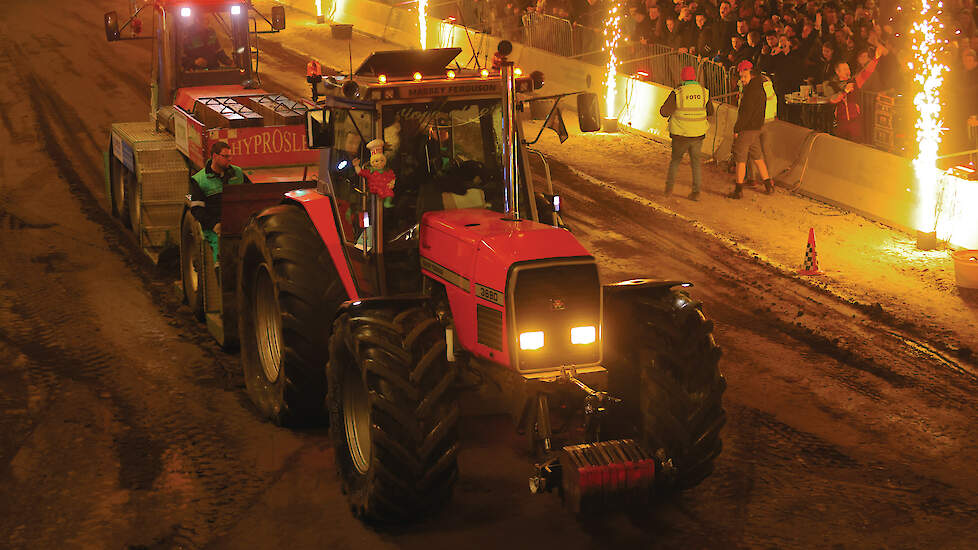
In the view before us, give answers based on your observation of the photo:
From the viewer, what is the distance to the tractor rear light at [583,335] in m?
7.66

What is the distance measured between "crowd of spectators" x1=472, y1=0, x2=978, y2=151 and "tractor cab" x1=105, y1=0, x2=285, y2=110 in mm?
7657

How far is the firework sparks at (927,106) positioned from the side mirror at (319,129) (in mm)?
8820

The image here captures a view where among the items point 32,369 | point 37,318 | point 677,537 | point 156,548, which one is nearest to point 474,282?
point 677,537

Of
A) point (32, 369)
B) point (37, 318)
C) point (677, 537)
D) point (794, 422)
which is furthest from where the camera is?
point (37, 318)

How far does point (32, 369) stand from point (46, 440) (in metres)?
1.75

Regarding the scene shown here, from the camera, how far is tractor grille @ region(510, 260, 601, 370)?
7.53 m

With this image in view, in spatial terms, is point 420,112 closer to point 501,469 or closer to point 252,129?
point 501,469

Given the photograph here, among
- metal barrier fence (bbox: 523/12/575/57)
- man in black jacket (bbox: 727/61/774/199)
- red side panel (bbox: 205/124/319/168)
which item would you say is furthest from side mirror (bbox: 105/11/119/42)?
metal barrier fence (bbox: 523/12/575/57)

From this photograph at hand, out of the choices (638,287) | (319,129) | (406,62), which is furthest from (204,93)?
(638,287)

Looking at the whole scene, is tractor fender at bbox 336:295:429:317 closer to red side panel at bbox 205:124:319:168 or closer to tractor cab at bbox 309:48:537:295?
tractor cab at bbox 309:48:537:295

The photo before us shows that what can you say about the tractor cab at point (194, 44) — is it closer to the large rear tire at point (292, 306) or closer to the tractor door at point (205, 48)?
the tractor door at point (205, 48)

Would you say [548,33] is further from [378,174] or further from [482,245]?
[482,245]

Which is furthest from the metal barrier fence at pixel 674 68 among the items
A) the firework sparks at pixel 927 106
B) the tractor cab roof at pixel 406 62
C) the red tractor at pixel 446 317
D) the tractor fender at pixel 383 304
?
the tractor fender at pixel 383 304

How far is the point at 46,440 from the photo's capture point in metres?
9.66
